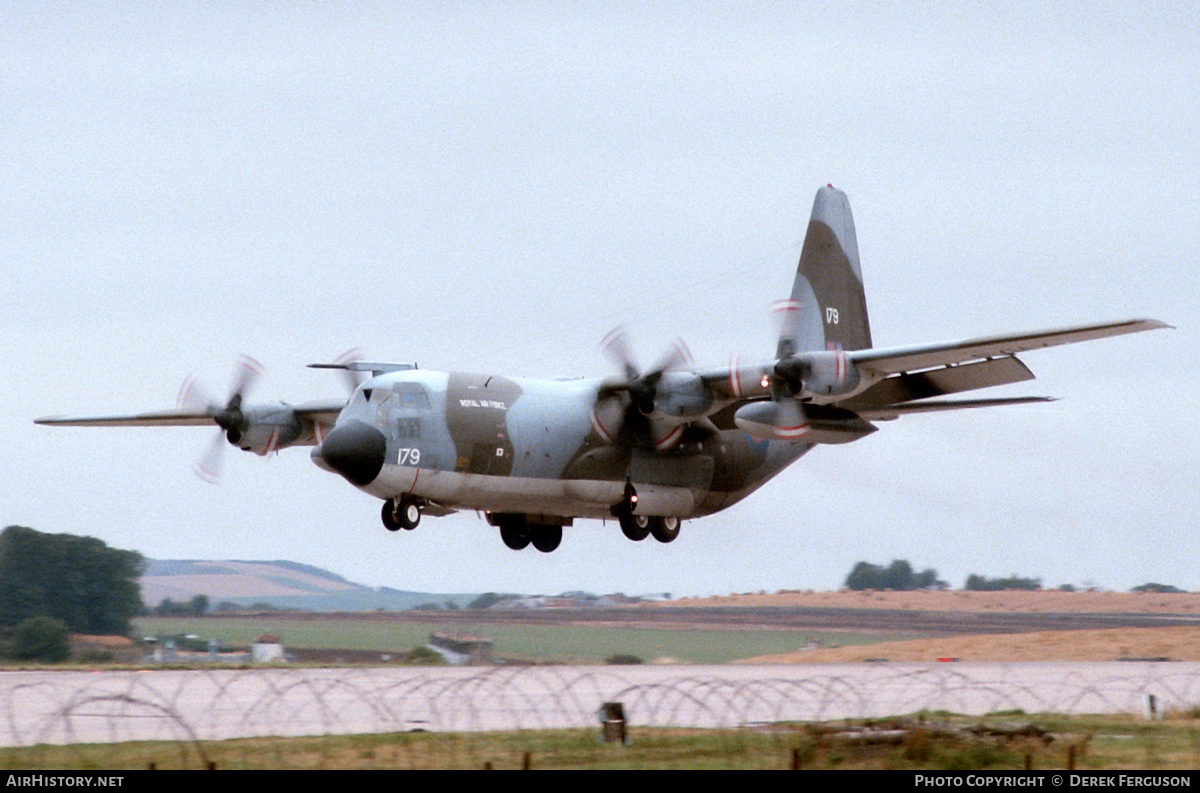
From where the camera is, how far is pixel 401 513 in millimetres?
31125

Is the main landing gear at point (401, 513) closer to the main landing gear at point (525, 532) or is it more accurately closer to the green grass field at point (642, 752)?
the main landing gear at point (525, 532)

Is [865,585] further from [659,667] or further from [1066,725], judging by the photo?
[1066,725]

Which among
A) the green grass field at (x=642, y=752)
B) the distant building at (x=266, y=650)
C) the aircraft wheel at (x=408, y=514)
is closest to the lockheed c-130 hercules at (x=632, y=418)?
the aircraft wheel at (x=408, y=514)

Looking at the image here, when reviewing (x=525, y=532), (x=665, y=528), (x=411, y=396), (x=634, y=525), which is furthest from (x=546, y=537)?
(x=411, y=396)

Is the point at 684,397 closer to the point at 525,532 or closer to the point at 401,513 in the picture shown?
the point at 525,532

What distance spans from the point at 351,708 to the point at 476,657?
1231 centimetres

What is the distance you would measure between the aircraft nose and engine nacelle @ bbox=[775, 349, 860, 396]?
825 cm

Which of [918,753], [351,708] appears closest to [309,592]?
[351,708]

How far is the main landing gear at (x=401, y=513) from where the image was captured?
31047 mm

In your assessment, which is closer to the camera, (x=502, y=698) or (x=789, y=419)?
(x=502, y=698)

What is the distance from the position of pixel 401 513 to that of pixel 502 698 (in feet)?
25.7

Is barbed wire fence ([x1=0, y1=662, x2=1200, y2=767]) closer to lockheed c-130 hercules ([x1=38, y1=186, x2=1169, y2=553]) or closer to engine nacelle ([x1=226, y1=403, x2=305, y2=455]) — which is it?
lockheed c-130 hercules ([x1=38, y1=186, x2=1169, y2=553])

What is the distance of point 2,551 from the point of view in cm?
4134
